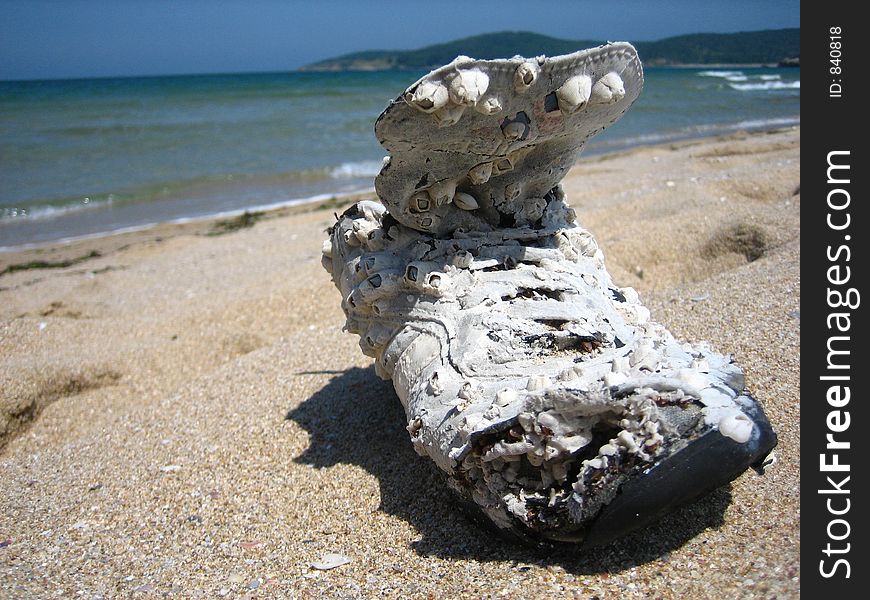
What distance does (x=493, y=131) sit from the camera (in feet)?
7.59

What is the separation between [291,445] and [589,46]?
6.86ft

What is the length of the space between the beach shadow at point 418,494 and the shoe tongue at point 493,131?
98 cm

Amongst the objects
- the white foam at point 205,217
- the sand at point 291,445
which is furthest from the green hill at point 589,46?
the white foam at point 205,217

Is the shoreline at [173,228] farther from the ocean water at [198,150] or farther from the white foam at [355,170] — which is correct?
the white foam at [355,170]

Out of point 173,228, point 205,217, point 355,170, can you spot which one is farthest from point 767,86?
point 173,228

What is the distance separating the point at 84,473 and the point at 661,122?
18.7 meters

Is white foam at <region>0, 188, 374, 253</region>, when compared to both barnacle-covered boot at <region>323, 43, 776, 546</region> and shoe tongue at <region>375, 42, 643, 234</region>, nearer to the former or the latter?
barnacle-covered boot at <region>323, 43, 776, 546</region>

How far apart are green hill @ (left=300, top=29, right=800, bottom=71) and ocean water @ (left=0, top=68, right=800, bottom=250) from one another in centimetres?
184

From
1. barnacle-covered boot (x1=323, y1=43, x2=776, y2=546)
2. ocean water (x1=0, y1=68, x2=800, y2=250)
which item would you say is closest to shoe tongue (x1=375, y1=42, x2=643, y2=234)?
barnacle-covered boot (x1=323, y1=43, x2=776, y2=546)

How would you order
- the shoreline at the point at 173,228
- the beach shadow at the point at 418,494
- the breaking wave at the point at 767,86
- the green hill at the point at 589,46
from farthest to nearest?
1. the breaking wave at the point at 767,86
2. the shoreline at the point at 173,228
3. the green hill at the point at 589,46
4. the beach shadow at the point at 418,494

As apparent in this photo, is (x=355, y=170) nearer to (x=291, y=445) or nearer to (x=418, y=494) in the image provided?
(x=291, y=445)

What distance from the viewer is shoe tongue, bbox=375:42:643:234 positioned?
6.91ft

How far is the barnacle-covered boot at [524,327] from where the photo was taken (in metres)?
1.86
